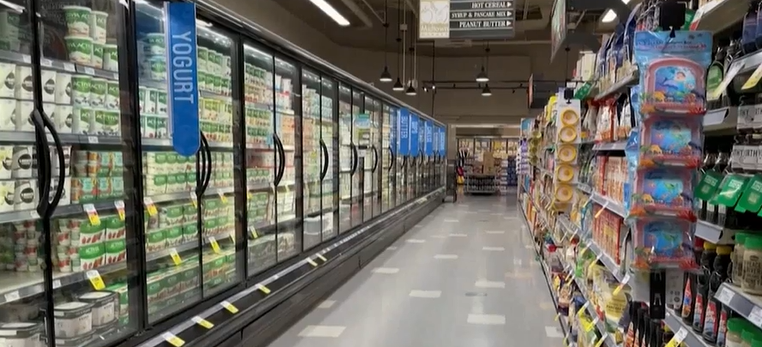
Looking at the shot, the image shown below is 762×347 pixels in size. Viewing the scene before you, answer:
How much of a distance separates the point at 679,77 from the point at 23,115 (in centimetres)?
258

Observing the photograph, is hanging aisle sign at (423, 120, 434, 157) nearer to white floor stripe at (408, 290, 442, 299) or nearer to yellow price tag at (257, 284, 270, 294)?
white floor stripe at (408, 290, 442, 299)

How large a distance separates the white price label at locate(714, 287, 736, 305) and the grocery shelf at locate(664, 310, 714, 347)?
0.16m

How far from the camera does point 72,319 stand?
2.34 meters

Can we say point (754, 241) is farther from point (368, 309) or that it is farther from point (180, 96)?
point (368, 309)

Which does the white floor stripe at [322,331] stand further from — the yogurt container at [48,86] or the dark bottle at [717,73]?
the dark bottle at [717,73]

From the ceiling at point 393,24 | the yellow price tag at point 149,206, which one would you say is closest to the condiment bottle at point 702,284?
the yellow price tag at point 149,206

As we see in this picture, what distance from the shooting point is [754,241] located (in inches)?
53.1

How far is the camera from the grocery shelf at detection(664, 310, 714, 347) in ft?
5.00

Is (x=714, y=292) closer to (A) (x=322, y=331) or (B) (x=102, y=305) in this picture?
(B) (x=102, y=305)

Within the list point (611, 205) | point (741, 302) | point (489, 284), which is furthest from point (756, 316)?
point (489, 284)

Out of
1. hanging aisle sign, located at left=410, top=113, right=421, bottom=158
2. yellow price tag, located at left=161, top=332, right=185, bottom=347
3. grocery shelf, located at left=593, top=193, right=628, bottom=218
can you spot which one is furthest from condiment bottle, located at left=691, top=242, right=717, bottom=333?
hanging aisle sign, located at left=410, top=113, right=421, bottom=158

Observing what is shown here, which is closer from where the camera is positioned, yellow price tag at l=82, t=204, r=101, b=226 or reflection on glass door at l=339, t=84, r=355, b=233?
yellow price tag at l=82, t=204, r=101, b=226

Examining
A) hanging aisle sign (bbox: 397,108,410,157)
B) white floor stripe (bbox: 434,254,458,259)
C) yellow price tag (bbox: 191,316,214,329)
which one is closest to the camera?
yellow price tag (bbox: 191,316,214,329)

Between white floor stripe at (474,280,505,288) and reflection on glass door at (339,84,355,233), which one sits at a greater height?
reflection on glass door at (339,84,355,233)
